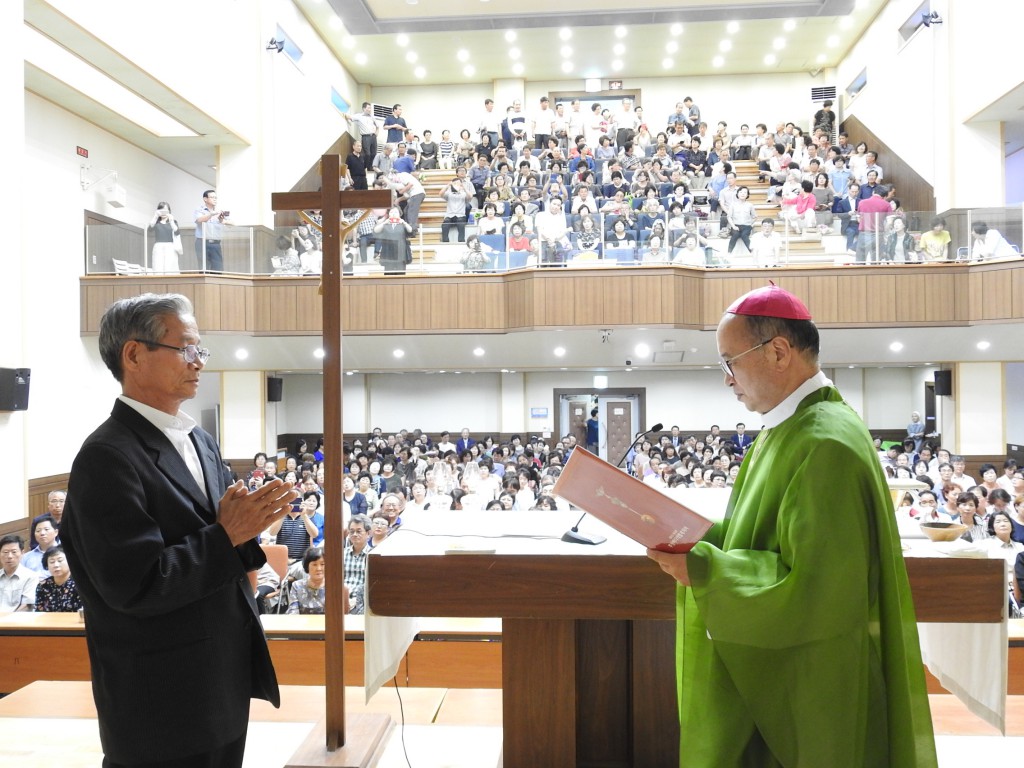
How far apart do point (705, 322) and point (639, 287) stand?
3.86 ft

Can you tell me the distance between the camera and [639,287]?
10.2 m

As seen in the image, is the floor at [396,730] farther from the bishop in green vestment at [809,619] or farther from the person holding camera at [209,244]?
the person holding camera at [209,244]

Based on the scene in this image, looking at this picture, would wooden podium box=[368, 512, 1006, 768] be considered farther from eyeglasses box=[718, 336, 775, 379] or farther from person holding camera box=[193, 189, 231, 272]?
person holding camera box=[193, 189, 231, 272]

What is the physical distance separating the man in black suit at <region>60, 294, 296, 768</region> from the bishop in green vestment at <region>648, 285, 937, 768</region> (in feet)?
3.33

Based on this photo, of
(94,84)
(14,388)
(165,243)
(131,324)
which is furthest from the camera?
(94,84)

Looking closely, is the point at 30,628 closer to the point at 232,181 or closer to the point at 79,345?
the point at 79,345

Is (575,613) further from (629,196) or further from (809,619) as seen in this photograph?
(629,196)

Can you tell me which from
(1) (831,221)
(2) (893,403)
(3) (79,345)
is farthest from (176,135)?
(2) (893,403)

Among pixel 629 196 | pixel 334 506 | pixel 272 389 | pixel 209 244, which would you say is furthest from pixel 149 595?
pixel 272 389

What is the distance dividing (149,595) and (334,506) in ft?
2.56

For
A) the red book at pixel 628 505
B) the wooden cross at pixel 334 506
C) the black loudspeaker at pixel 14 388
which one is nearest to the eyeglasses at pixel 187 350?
the wooden cross at pixel 334 506

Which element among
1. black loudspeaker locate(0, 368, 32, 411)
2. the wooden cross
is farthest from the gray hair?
black loudspeaker locate(0, 368, 32, 411)

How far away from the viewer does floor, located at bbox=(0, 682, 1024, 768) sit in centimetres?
246

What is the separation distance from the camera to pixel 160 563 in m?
1.65
